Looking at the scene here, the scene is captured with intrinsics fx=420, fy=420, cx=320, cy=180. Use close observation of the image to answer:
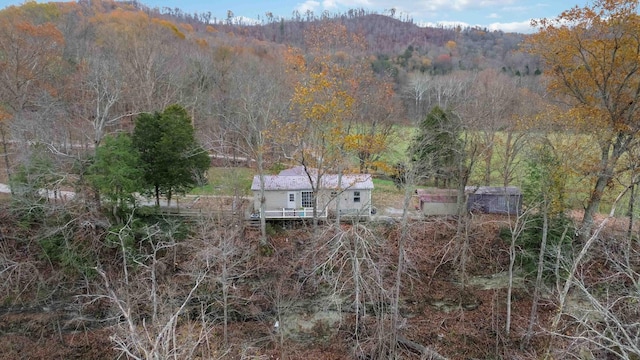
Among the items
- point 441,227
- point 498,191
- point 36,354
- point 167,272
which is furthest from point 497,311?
point 36,354

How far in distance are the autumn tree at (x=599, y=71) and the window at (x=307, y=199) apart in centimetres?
1269

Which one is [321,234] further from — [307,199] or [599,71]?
[599,71]

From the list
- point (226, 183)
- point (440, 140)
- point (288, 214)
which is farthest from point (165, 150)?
point (440, 140)

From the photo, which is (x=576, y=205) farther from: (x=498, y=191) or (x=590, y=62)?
(x=590, y=62)

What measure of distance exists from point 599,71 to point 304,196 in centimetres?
1493

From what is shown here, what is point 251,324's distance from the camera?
18234 mm

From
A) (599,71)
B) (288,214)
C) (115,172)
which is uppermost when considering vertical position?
(599,71)

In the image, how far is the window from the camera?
915 inches

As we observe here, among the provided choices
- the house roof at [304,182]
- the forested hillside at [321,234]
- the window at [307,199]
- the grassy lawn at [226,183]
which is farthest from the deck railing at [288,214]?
the grassy lawn at [226,183]

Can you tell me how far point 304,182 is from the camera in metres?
23.3

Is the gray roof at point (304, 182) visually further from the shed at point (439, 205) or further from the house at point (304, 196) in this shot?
the shed at point (439, 205)

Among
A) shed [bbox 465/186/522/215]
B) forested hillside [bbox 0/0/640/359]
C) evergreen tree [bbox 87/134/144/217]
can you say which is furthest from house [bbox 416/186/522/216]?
evergreen tree [bbox 87/134/144/217]

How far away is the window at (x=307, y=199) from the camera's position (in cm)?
2325

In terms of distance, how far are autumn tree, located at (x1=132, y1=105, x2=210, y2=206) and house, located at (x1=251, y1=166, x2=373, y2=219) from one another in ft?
12.0
